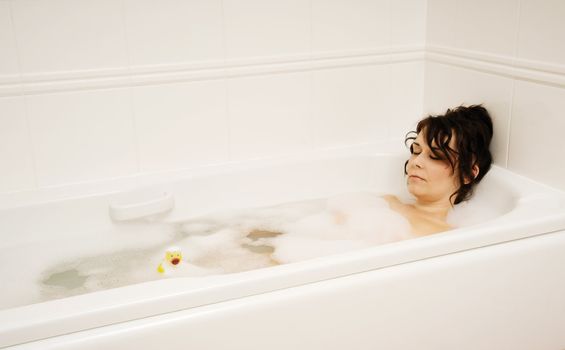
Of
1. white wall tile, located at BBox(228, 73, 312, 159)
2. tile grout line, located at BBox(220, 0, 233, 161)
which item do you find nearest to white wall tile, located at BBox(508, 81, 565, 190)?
white wall tile, located at BBox(228, 73, 312, 159)

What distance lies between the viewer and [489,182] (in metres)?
1.75

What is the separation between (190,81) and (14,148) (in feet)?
1.88

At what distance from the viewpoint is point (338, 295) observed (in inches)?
46.4

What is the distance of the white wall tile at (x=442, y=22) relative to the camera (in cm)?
197

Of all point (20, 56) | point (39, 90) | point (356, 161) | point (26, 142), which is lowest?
point (356, 161)

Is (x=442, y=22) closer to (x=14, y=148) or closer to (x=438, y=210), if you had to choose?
(x=438, y=210)

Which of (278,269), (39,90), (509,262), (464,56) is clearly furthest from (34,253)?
(464,56)

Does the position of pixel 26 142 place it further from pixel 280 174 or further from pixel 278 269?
pixel 278 269

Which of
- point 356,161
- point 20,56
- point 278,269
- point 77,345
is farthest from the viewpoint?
point 356,161

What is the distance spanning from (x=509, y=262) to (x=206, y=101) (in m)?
1.06

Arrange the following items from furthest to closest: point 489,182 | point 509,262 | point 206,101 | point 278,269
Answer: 1. point 206,101
2. point 489,182
3. point 509,262
4. point 278,269

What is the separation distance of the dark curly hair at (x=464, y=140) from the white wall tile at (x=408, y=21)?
44cm

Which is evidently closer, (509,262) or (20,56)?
(509,262)

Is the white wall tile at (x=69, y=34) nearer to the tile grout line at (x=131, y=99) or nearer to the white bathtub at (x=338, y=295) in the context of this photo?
the tile grout line at (x=131, y=99)
